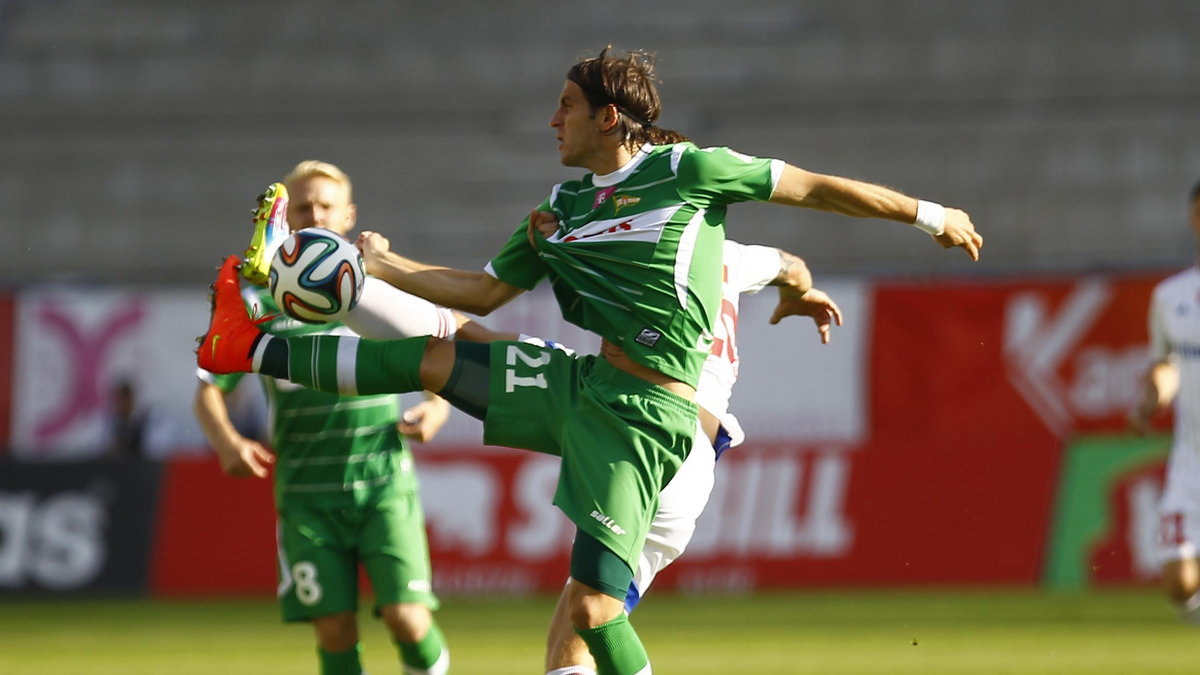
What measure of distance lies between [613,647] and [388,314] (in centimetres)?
141

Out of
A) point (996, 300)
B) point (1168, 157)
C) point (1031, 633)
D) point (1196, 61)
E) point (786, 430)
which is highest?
point (1196, 61)

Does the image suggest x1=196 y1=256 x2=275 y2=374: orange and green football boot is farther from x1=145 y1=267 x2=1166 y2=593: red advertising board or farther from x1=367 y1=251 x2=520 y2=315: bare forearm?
x1=145 y1=267 x2=1166 y2=593: red advertising board

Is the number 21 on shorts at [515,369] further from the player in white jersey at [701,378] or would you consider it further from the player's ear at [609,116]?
the player's ear at [609,116]

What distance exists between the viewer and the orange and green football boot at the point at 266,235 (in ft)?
19.0

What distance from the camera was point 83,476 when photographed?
13.9m

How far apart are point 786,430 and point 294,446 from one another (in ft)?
29.9

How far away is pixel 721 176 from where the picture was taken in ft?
18.1

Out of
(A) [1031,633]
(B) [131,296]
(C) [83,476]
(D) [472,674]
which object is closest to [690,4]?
(B) [131,296]

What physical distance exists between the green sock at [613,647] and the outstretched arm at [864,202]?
1.45 metres

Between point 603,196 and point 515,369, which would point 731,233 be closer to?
point 603,196

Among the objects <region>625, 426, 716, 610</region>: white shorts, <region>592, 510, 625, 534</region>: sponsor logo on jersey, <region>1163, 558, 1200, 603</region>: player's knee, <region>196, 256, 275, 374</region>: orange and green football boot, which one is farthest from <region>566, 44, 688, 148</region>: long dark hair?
<region>1163, 558, 1200, 603</region>: player's knee

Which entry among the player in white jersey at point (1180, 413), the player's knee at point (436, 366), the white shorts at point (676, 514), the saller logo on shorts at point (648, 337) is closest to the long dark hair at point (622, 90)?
the saller logo on shorts at point (648, 337)

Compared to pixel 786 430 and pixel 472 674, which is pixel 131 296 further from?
pixel 472 674

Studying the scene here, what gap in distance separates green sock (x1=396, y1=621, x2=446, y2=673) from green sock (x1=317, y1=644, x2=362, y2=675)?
0.18 metres
